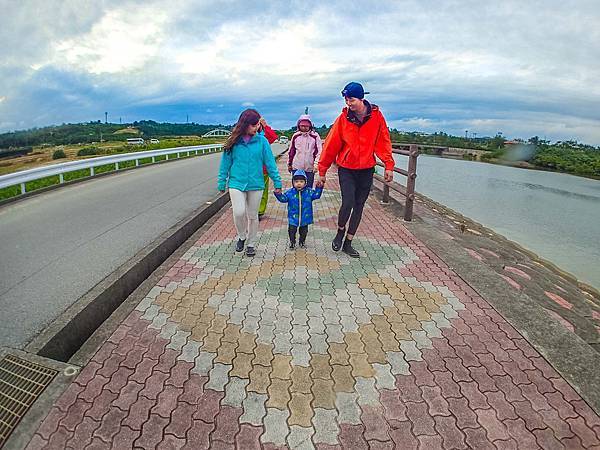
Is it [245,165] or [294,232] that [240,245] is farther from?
[245,165]

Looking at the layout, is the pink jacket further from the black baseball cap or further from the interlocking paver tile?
the interlocking paver tile

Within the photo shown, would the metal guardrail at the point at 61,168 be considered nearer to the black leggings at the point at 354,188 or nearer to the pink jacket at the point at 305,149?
the pink jacket at the point at 305,149

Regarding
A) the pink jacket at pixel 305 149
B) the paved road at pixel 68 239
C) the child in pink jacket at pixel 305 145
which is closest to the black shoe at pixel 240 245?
the paved road at pixel 68 239

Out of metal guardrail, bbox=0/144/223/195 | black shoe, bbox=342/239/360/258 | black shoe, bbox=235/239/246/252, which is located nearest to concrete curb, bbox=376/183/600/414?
black shoe, bbox=342/239/360/258

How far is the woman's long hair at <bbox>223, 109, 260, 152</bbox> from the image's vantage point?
452 cm

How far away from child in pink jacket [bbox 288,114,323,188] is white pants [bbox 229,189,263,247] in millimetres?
1266

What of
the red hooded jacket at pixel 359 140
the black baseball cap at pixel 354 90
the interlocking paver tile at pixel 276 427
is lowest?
Answer: the interlocking paver tile at pixel 276 427

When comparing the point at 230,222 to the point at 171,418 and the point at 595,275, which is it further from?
the point at 595,275

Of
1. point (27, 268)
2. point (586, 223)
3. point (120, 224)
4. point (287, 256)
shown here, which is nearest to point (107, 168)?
point (120, 224)

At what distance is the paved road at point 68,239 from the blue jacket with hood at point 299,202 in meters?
1.99

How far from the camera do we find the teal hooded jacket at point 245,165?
4.62 meters

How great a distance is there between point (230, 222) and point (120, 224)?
1.74m

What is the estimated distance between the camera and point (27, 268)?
435 centimetres

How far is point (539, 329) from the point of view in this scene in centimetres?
310
